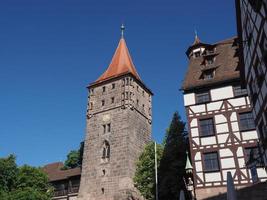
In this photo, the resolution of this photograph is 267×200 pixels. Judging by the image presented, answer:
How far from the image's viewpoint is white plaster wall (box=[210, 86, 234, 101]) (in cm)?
2602

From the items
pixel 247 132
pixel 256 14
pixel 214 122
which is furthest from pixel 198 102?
pixel 256 14

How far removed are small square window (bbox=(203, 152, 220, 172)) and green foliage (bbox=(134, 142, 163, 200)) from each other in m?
10.1

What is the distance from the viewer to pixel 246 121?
24.8 metres

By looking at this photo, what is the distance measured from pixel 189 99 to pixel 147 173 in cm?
1168

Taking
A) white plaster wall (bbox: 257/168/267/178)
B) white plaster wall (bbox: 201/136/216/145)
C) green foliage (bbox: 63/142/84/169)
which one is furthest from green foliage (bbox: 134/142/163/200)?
green foliage (bbox: 63/142/84/169)

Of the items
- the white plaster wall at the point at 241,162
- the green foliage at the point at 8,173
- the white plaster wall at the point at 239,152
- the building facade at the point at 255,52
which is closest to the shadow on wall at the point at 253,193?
the white plaster wall at the point at 241,162

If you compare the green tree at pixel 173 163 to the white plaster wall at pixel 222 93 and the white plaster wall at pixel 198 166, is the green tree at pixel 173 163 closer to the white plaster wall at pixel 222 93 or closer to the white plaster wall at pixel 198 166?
the white plaster wall at pixel 198 166

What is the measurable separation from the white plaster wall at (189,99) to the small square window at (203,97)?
1.00ft

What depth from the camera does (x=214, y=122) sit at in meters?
25.4

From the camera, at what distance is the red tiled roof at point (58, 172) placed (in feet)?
146

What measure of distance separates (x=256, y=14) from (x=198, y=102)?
10782 millimetres

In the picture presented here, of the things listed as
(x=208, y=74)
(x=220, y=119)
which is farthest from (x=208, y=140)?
(x=208, y=74)

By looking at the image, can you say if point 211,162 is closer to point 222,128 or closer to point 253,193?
point 222,128

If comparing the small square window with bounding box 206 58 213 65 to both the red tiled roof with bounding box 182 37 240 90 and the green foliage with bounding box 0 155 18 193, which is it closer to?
the red tiled roof with bounding box 182 37 240 90
